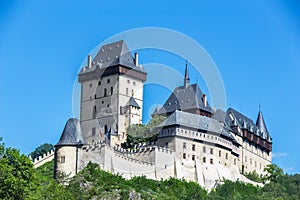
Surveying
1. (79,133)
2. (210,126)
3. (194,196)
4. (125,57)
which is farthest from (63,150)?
(125,57)

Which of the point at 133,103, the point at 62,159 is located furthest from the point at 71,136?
the point at 133,103

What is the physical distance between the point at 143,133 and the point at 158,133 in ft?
12.4

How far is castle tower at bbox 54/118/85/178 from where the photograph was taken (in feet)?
269

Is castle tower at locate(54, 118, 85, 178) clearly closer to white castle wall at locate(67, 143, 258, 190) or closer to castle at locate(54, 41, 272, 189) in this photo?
castle at locate(54, 41, 272, 189)

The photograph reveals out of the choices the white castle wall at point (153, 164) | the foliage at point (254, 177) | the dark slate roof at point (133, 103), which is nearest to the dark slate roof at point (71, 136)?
the white castle wall at point (153, 164)

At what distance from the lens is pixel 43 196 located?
223 feet

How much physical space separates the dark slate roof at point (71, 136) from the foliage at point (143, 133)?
43.7ft

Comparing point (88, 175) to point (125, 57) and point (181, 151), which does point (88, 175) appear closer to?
point (181, 151)

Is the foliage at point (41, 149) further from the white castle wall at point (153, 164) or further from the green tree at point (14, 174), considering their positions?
the green tree at point (14, 174)

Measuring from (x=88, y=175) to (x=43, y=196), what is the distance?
1333 centimetres

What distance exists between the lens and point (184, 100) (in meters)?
103

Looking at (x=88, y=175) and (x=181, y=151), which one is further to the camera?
(x=181, y=151)

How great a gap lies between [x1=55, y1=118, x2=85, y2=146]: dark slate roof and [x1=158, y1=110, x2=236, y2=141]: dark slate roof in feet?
42.6

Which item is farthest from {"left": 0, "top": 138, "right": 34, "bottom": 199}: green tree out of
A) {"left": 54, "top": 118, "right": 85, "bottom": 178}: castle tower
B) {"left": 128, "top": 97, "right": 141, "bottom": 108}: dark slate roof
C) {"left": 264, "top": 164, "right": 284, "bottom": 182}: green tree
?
{"left": 264, "top": 164, "right": 284, "bottom": 182}: green tree
